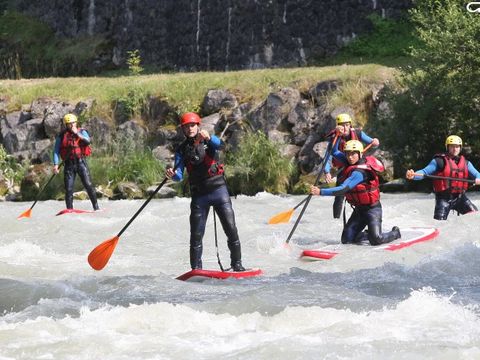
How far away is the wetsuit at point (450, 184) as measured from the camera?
10797 millimetres

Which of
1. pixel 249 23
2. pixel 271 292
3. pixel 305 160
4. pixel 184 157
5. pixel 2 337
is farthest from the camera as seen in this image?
pixel 249 23

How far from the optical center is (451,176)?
10.8 meters

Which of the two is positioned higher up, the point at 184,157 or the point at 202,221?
the point at 184,157

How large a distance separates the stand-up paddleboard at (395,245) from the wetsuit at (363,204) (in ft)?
0.43

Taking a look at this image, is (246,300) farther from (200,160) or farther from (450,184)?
(450,184)

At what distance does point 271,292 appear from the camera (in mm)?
7629

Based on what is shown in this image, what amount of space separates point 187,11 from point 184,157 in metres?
19.7

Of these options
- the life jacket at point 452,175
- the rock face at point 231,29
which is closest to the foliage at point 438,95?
the life jacket at point 452,175

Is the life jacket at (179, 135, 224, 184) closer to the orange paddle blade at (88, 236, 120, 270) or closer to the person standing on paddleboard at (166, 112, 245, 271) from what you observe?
the person standing on paddleboard at (166, 112, 245, 271)

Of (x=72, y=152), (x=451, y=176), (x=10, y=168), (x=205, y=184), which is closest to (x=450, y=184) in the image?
(x=451, y=176)

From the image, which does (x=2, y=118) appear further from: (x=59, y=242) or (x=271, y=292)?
(x=271, y=292)

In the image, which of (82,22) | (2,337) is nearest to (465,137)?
(2,337)

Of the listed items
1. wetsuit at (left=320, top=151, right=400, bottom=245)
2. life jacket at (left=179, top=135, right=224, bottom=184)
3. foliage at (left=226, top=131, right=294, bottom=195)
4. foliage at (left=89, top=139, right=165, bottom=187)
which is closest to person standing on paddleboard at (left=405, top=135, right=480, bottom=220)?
wetsuit at (left=320, top=151, right=400, bottom=245)

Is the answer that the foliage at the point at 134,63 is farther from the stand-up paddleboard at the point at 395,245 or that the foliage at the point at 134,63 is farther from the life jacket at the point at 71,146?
the stand-up paddleboard at the point at 395,245
